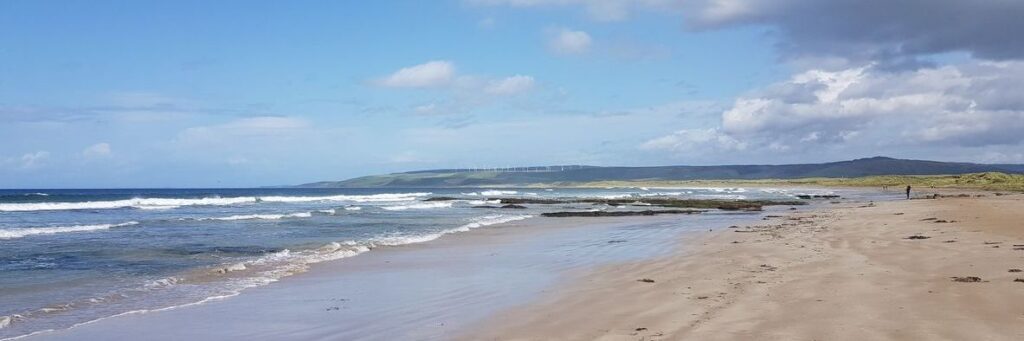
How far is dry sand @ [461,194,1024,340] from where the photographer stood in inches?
247

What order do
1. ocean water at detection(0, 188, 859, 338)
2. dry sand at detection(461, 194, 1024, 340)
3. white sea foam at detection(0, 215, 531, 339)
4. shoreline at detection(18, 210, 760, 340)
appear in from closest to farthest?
dry sand at detection(461, 194, 1024, 340)
shoreline at detection(18, 210, 760, 340)
ocean water at detection(0, 188, 859, 338)
white sea foam at detection(0, 215, 531, 339)

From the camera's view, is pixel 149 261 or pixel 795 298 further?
pixel 149 261

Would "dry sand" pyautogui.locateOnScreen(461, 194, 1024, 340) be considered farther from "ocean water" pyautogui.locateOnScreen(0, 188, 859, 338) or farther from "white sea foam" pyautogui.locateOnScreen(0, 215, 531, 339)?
"ocean water" pyautogui.locateOnScreen(0, 188, 859, 338)

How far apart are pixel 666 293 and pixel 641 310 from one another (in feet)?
4.11

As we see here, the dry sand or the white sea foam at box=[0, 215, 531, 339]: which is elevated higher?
the dry sand

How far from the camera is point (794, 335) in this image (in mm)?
6027

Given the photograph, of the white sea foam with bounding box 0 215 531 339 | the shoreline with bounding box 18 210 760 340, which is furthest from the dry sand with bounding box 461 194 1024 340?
the white sea foam with bounding box 0 215 531 339

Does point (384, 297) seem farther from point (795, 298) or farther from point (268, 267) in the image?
point (795, 298)

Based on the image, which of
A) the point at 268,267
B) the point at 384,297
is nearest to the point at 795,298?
the point at 384,297

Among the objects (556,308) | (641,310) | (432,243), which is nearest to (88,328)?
(556,308)

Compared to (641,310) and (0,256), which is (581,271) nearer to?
(641,310)

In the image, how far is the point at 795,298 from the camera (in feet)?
26.0

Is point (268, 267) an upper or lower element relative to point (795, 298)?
lower

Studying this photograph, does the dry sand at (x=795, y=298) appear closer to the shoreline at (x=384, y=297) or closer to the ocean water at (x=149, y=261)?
the shoreline at (x=384, y=297)
